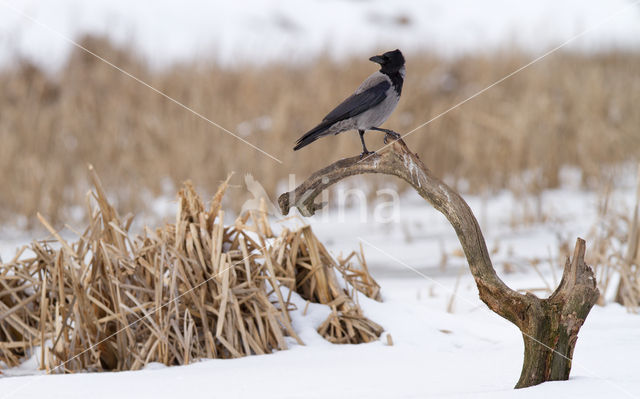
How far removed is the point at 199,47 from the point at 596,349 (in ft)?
25.0

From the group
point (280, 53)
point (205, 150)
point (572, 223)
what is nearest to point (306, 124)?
point (205, 150)

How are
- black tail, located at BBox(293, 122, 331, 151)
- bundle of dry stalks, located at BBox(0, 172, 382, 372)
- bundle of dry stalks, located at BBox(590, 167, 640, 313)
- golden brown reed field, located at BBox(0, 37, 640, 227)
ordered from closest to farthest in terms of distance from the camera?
black tail, located at BBox(293, 122, 331, 151), bundle of dry stalks, located at BBox(0, 172, 382, 372), bundle of dry stalks, located at BBox(590, 167, 640, 313), golden brown reed field, located at BBox(0, 37, 640, 227)

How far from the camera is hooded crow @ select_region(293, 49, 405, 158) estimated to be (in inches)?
78.8

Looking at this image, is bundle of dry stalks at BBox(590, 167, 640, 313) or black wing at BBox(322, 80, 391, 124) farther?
bundle of dry stalks at BBox(590, 167, 640, 313)

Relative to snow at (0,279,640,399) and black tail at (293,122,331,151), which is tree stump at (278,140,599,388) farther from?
black tail at (293,122,331,151)

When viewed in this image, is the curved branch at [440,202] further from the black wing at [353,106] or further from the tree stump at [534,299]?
the black wing at [353,106]

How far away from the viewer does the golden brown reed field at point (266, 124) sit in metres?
6.39

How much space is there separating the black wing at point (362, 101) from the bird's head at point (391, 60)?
1.8 inches

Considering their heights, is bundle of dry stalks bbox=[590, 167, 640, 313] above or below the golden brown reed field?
below

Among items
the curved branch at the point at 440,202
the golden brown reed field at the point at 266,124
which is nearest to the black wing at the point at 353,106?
the curved branch at the point at 440,202

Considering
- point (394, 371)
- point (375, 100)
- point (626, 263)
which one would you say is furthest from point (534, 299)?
point (626, 263)

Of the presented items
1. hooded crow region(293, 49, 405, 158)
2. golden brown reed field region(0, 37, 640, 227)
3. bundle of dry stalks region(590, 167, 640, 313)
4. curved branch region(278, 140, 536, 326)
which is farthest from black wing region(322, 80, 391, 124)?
golden brown reed field region(0, 37, 640, 227)

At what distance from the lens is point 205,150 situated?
21.7ft

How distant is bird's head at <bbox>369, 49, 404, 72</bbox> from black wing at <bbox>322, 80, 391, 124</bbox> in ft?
0.15
